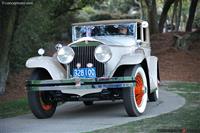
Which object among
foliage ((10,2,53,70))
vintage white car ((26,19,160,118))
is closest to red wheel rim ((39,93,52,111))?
vintage white car ((26,19,160,118))

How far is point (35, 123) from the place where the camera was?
10.4m

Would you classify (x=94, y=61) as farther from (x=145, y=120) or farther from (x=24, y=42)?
(x=24, y=42)

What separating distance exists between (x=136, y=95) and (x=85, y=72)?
1.21m

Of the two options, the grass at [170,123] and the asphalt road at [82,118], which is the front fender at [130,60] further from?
the grass at [170,123]

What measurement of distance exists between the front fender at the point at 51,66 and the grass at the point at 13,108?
4.71 feet

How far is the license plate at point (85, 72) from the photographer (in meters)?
10.9

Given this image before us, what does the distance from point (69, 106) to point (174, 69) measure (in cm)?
965

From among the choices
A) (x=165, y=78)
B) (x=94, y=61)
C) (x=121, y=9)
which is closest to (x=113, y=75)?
(x=94, y=61)

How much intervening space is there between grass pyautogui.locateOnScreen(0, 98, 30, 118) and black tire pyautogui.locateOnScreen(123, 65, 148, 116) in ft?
9.37

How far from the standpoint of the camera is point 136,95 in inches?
439

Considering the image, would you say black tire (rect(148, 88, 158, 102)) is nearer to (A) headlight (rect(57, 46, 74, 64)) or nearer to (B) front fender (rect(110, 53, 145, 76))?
(B) front fender (rect(110, 53, 145, 76))

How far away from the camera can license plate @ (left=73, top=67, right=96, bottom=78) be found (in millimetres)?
10907

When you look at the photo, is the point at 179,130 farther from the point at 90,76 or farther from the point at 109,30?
the point at 109,30

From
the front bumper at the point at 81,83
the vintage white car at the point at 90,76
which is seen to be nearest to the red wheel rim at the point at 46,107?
the vintage white car at the point at 90,76
